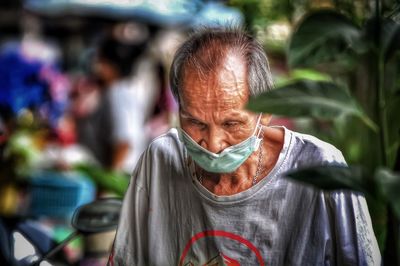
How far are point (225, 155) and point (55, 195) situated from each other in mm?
3638

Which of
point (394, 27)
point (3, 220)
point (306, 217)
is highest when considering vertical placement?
point (394, 27)

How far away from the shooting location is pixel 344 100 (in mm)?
1555

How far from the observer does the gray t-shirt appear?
5.15ft

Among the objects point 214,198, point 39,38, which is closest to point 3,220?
point 214,198

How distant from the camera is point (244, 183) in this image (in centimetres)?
163

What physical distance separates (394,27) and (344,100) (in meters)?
0.21

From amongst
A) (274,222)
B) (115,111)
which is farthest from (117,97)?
(274,222)

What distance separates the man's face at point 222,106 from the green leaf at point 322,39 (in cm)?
14

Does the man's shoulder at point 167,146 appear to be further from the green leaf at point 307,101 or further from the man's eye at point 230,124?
the green leaf at point 307,101

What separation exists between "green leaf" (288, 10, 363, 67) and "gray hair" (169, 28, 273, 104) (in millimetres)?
113

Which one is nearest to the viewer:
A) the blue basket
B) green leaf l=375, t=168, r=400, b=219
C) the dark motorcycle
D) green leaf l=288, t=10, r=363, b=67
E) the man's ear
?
green leaf l=375, t=168, r=400, b=219

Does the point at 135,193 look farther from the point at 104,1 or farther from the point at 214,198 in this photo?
the point at 104,1

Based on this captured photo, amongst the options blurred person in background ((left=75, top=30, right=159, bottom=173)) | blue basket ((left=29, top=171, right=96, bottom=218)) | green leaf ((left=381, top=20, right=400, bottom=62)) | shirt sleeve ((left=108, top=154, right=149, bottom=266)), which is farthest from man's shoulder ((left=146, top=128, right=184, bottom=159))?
blue basket ((left=29, top=171, right=96, bottom=218))

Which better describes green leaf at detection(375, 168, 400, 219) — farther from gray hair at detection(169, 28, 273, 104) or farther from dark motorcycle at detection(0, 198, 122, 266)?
dark motorcycle at detection(0, 198, 122, 266)
